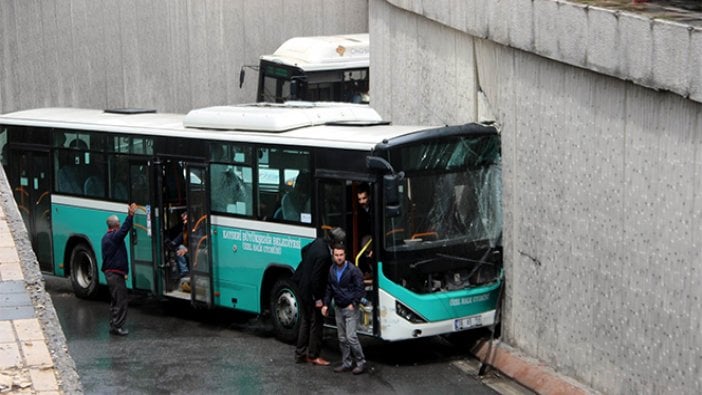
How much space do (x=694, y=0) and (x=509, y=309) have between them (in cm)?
419

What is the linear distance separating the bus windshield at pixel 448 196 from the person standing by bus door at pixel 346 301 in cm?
60

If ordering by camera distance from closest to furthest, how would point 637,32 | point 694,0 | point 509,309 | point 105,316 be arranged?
1. point 637,32
2. point 694,0
3. point 509,309
4. point 105,316

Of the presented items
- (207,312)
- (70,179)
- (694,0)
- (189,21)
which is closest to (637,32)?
(694,0)

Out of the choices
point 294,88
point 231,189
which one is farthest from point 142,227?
point 294,88

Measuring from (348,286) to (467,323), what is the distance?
1.64 metres

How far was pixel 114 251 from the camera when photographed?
18.2 meters

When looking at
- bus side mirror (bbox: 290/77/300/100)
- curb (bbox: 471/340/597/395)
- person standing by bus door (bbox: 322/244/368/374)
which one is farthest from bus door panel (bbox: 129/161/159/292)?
bus side mirror (bbox: 290/77/300/100)

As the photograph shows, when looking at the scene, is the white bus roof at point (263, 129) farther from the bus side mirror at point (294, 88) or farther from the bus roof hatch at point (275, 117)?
the bus side mirror at point (294, 88)

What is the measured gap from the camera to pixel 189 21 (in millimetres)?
32406

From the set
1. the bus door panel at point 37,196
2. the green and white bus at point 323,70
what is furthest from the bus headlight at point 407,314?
the green and white bus at point 323,70

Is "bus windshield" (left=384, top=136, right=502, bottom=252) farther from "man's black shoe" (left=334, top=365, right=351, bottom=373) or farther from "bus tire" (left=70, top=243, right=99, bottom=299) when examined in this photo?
"bus tire" (left=70, top=243, right=99, bottom=299)

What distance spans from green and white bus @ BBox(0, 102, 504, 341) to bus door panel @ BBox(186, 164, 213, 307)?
0.07 ft

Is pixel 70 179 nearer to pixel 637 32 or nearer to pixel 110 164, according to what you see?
pixel 110 164

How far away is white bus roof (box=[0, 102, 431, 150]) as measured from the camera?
16.7 metres
